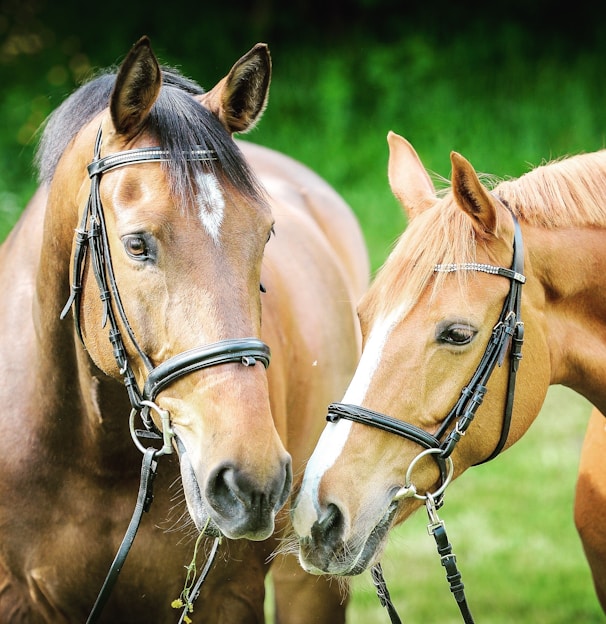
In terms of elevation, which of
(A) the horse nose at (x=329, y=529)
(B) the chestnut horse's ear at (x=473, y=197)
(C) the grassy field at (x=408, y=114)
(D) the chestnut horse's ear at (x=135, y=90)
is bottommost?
(C) the grassy field at (x=408, y=114)

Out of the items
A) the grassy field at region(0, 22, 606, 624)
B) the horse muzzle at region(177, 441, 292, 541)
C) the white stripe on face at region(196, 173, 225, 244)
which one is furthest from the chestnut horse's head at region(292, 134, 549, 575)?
the grassy field at region(0, 22, 606, 624)

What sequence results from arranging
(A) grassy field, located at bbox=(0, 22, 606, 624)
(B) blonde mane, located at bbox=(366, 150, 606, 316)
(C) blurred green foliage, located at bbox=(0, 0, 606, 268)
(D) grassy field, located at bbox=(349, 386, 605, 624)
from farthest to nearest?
(C) blurred green foliage, located at bbox=(0, 0, 606, 268) < (A) grassy field, located at bbox=(0, 22, 606, 624) < (D) grassy field, located at bbox=(349, 386, 605, 624) < (B) blonde mane, located at bbox=(366, 150, 606, 316)

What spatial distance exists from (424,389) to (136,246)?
2.83 feet

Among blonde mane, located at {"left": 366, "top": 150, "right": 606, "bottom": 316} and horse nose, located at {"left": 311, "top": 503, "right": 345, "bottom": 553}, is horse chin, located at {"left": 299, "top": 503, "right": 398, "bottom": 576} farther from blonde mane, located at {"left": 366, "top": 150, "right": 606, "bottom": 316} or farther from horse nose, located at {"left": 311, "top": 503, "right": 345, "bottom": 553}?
blonde mane, located at {"left": 366, "top": 150, "right": 606, "bottom": 316}

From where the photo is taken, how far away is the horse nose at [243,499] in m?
2.35

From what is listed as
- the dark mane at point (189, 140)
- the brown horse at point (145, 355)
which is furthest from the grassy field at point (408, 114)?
the dark mane at point (189, 140)

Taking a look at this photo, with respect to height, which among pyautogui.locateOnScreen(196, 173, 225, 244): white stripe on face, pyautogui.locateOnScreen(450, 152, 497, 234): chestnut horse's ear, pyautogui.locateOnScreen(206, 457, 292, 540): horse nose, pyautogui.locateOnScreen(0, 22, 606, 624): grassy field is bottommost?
pyautogui.locateOnScreen(0, 22, 606, 624): grassy field

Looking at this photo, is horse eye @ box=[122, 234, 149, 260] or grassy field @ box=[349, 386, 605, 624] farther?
grassy field @ box=[349, 386, 605, 624]

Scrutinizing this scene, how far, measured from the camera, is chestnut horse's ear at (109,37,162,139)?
8.50 ft

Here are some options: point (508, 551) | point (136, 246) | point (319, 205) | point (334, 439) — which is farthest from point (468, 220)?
point (508, 551)

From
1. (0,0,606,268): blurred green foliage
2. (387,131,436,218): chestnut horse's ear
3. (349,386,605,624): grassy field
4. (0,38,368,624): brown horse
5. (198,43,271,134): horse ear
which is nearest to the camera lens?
(0,38,368,624): brown horse

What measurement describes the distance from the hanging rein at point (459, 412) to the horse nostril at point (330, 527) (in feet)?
0.59

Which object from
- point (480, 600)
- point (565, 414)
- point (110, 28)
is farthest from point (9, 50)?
point (480, 600)

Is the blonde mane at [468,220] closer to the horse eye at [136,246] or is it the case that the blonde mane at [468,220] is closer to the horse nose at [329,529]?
the horse nose at [329,529]
